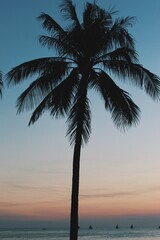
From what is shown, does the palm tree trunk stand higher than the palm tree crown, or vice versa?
the palm tree crown

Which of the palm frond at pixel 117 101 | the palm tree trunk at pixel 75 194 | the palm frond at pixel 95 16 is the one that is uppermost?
the palm frond at pixel 95 16

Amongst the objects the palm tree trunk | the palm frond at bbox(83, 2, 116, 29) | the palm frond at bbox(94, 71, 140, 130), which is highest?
the palm frond at bbox(83, 2, 116, 29)

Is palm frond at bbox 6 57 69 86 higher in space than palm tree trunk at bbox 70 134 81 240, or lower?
higher

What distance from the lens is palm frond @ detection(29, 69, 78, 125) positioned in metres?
18.0

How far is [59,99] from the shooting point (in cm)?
Result: 1795

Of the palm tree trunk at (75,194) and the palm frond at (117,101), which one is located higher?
the palm frond at (117,101)

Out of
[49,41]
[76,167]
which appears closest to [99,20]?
[49,41]

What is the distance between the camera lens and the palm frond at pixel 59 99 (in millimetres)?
17984

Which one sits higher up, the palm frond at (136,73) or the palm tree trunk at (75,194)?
the palm frond at (136,73)

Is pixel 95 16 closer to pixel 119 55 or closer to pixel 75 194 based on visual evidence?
pixel 119 55

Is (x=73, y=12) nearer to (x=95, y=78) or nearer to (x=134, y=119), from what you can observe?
(x=95, y=78)

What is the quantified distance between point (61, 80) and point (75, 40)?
1.90 metres

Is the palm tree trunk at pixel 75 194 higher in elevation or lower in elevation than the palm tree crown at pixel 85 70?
lower

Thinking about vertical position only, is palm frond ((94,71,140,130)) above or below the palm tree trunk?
above
